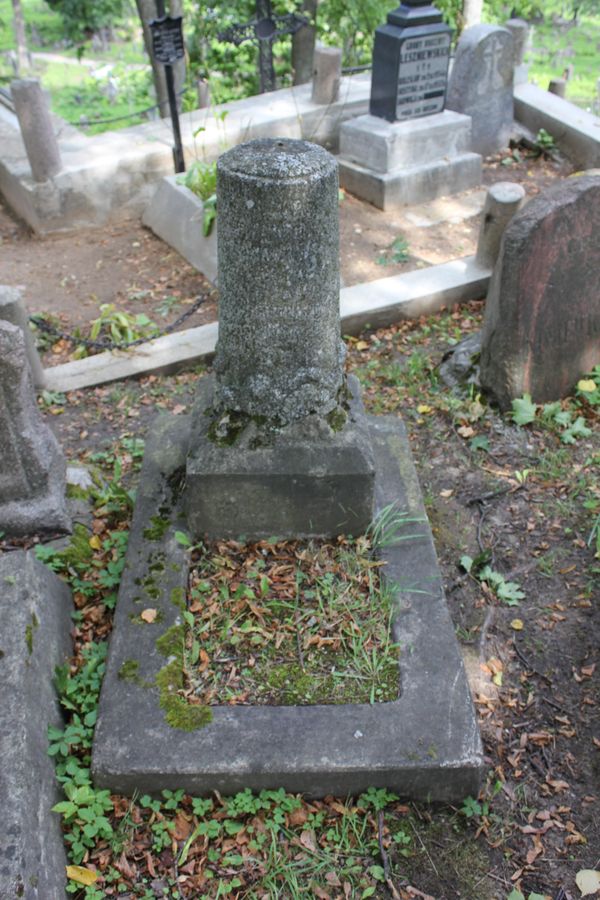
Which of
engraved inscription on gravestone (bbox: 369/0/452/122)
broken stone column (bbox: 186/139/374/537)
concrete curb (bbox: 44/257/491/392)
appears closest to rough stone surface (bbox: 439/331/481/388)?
concrete curb (bbox: 44/257/491/392)

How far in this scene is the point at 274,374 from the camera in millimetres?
3270

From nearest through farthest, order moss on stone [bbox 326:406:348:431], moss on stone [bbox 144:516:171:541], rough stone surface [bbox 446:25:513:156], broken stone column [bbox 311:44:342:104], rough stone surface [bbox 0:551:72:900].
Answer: rough stone surface [bbox 0:551:72:900], moss on stone [bbox 326:406:348:431], moss on stone [bbox 144:516:171:541], broken stone column [bbox 311:44:342:104], rough stone surface [bbox 446:25:513:156]

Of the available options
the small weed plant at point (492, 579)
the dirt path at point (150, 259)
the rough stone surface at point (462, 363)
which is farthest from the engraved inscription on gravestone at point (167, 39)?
the small weed plant at point (492, 579)

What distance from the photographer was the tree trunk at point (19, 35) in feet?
68.9

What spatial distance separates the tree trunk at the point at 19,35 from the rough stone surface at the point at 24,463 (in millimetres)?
20940

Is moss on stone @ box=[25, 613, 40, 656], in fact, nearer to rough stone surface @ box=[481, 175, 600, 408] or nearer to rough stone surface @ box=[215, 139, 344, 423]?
rough stone surface @ box=[215, 139, 344, 423]

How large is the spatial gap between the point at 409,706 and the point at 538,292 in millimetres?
2684

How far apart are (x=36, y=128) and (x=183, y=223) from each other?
1579 mm

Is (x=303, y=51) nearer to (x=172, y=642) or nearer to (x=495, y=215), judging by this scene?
(x=495, y=215)

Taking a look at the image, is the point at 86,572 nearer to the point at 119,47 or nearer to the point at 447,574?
the point at 447,574

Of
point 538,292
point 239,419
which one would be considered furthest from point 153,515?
point 538,292

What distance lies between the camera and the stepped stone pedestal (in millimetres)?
7668

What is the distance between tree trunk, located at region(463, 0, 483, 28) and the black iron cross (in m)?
3.42

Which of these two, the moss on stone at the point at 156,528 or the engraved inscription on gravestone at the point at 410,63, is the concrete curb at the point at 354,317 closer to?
the moss on stone at the point at 156,528
